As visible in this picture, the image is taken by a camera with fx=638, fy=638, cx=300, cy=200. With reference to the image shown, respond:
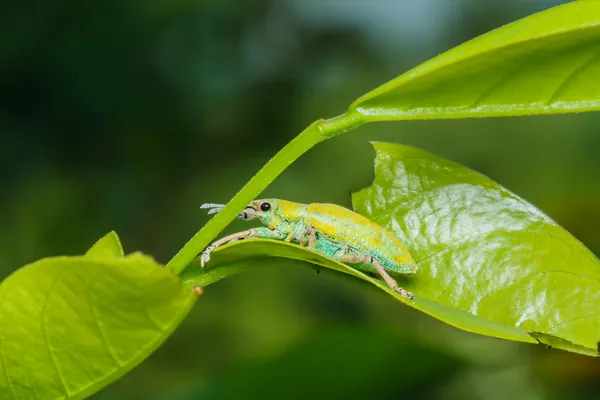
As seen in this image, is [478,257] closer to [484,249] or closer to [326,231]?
[484,249]

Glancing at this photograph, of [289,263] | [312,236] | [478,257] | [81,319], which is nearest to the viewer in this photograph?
[81,319]

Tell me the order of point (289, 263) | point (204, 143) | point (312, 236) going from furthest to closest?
1. point (204, 143)
2. point (312, 236)
3. point (289, 263)

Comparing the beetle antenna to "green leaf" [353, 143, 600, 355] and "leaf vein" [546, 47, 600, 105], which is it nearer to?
"green leaf" [353, 143, 600, 355]

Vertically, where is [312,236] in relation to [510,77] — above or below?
below

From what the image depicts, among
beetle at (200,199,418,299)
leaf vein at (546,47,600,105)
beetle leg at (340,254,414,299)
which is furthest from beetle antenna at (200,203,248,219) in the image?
leaf vein at (546,47,600,105)

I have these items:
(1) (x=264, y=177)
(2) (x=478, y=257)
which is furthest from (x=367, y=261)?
(1) (x=264, y=177)

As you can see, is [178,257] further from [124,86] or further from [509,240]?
[124,86]

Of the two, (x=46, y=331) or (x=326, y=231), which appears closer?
(x=46, y=331)

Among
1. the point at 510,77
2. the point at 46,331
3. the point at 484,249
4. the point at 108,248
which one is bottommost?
the point at 46,331
